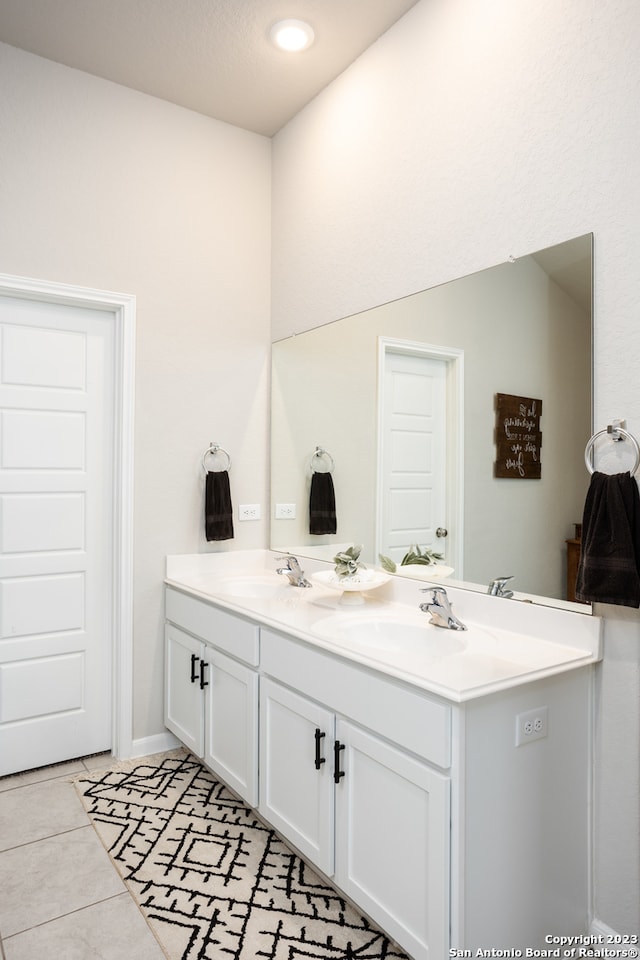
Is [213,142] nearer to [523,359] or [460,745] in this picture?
[523,359]

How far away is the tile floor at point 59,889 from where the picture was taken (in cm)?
166

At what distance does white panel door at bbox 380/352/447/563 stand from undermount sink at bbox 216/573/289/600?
0.57 metres

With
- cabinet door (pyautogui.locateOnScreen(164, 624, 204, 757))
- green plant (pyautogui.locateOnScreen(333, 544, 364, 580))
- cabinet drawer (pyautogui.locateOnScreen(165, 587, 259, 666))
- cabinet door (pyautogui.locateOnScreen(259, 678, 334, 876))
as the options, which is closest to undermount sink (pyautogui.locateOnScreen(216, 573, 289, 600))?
cabinet drawer (pyautogui.locateOnScreen(165, 587, 259, 666))

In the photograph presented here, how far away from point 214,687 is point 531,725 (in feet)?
4.35

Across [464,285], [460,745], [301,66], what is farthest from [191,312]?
[460,745]

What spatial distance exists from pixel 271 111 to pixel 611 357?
2.17m

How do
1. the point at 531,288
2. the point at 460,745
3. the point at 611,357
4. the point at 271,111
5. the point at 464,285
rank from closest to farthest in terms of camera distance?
the point at 460,745 → the point at 611,357 → the point at 531,288 → the point at 464,285 → the point at 271,111

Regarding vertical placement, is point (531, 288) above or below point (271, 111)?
below

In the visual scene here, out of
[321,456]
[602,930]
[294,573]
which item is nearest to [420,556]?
[294,573]

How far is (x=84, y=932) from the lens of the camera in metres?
1.71

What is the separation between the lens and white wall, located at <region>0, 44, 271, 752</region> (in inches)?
100

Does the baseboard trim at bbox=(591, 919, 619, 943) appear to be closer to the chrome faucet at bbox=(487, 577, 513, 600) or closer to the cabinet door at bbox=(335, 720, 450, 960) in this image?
the cabinet door at bbox=(335, 720, 450, 960)

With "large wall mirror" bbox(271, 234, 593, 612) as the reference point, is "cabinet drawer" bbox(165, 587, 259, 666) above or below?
below

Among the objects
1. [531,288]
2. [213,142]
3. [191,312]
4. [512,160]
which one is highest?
[213,142]
